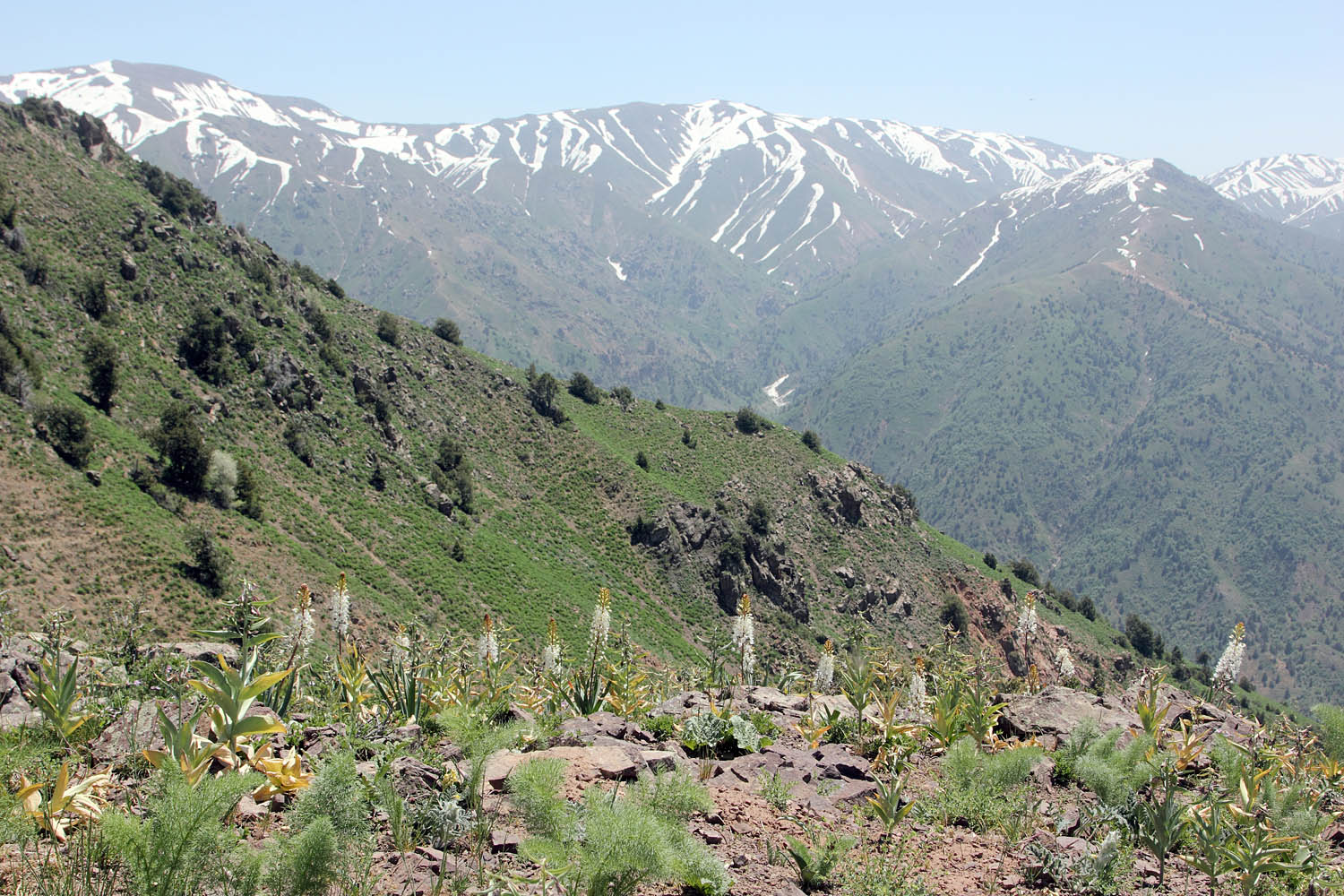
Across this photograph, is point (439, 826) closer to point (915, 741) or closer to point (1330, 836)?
point (915, 741)

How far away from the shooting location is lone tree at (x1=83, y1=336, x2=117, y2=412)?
144 feet

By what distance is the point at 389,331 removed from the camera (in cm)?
7219

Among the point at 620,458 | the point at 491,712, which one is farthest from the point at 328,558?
the point at 491,712

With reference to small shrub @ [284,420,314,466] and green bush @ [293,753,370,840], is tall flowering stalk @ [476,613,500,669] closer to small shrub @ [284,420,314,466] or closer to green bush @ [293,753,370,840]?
green bush @ [293,753,370,840]

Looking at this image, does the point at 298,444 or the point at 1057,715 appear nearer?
the point at 1057,715

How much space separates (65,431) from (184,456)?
5332 millimetres

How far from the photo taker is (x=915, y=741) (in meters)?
11.3

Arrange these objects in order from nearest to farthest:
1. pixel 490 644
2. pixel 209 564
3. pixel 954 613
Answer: pixel 490 644
pixel 209 564
pixel 954 613

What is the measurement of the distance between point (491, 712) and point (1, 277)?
5116 cm

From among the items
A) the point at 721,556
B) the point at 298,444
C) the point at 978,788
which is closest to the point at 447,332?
the point at 298,444

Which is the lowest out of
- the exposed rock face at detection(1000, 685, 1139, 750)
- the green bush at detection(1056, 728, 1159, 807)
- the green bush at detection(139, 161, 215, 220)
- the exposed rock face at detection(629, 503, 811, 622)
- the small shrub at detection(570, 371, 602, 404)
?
the exposed rock face at detection(629, 503, 811, 622)

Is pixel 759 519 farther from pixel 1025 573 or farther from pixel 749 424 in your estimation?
pixel 1025 573

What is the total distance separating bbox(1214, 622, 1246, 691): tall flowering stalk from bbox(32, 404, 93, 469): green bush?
44.3m

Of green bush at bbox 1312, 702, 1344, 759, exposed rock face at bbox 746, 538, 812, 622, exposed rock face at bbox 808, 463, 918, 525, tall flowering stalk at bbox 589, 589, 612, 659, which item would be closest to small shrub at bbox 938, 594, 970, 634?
exposed rock face at bbox 808, 463, 918, 525
